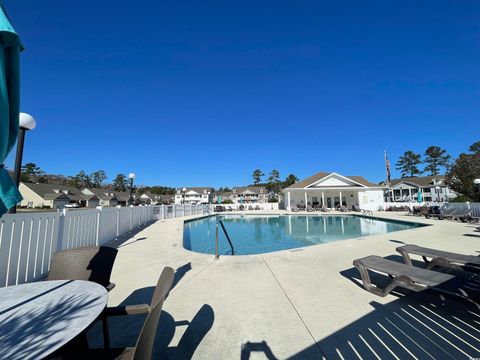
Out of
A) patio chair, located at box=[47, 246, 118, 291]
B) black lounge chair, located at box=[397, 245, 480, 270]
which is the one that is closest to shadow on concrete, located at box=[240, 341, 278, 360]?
patio chair, located at box=[47, 246, 118, 291]

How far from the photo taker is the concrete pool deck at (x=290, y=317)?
2250 mm

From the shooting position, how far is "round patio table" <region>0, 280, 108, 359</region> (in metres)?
1.15

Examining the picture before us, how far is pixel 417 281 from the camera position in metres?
3.05

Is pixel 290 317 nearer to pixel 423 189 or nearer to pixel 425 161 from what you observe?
pixel 423 189

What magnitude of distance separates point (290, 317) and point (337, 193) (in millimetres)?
Answer: 32210

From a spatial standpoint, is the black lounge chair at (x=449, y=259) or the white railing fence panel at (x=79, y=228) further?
the white railing fence panel at (x=79, y=228)

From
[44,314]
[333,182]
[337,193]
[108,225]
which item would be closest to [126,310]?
[44,314]

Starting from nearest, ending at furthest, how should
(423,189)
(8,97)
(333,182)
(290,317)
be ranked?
(8,97), (290,317), (333,182), (423,189)

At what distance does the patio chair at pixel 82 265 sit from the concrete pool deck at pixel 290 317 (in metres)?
0.67

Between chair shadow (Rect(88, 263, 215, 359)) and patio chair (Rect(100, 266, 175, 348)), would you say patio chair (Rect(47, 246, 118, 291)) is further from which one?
patio chair (Rect(100, 266, 175, 348))

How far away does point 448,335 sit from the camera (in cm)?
246

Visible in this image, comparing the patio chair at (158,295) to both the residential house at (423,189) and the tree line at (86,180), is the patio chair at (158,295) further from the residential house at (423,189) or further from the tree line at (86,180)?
the tree line at (86,180)

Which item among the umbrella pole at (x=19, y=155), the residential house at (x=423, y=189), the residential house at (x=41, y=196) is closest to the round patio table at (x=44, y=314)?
the umbrella pole at (x=19, y=155)

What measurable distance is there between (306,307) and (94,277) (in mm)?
2741
